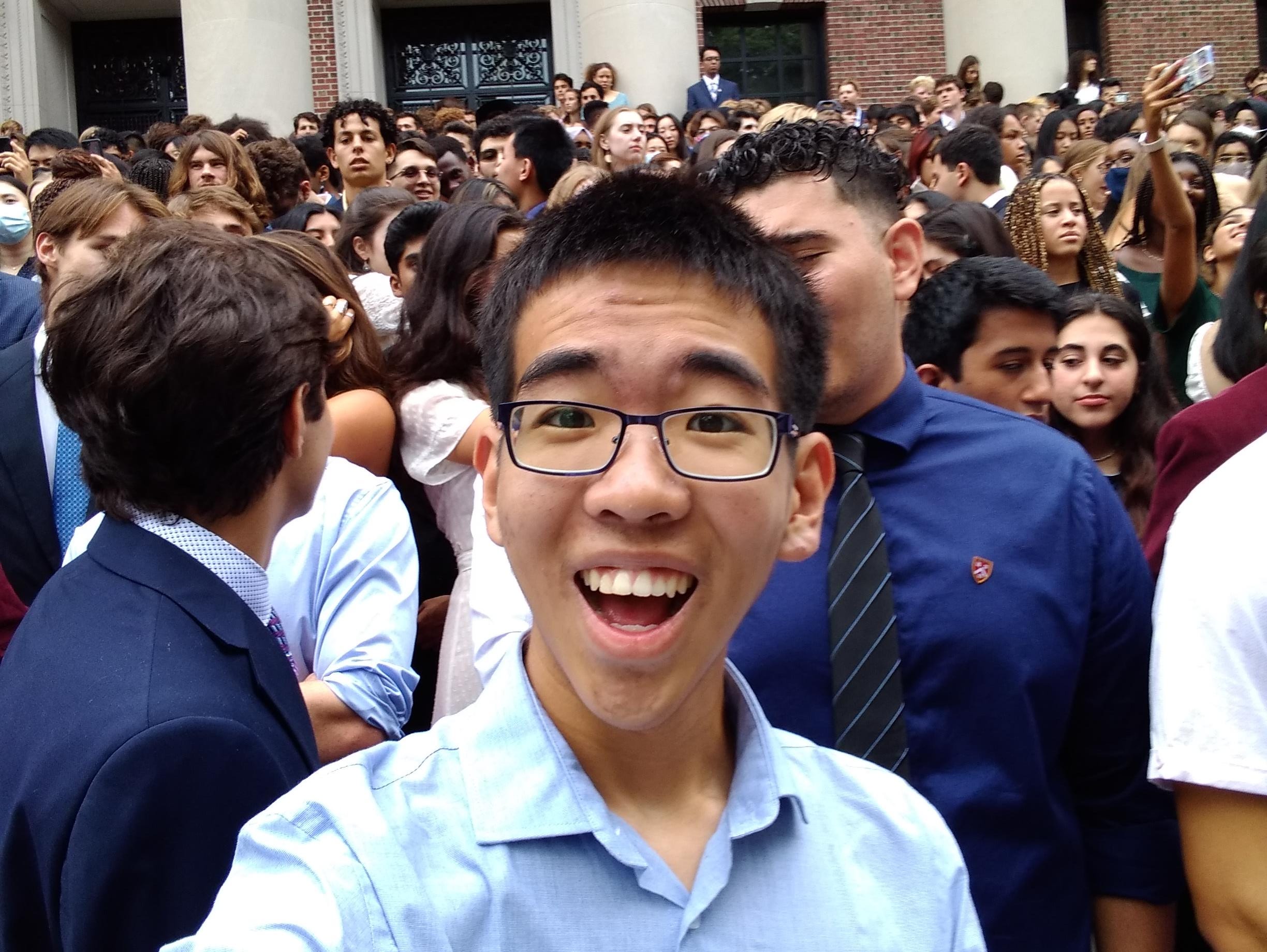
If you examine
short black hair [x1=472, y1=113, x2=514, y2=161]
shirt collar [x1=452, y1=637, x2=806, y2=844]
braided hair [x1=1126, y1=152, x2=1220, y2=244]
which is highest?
short black hair [x1=472, y1=113, x2=514, y2=161]

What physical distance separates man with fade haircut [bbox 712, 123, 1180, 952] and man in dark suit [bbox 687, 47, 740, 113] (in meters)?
13.4

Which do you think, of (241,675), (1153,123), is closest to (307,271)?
(241,675)

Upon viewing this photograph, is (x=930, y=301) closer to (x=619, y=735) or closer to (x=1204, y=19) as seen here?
(x=619, y=735)

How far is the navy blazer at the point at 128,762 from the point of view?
1613 mm

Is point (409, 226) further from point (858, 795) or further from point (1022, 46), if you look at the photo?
point (1022, 46)

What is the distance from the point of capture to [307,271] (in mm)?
2961

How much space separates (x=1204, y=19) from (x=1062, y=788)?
20279mm

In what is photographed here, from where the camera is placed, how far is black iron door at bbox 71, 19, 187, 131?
19219 mm

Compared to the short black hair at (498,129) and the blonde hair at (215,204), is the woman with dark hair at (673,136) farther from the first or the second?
the blonde hair at (215,204)

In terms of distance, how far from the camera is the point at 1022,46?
56.2ft

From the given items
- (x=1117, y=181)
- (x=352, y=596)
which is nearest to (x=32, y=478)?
(x=352, y=596)

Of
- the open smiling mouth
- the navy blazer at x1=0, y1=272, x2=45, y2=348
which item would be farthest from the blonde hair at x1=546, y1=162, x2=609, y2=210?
the open smiling mouth

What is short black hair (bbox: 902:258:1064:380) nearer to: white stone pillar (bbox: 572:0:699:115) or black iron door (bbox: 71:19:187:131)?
white stone pillar (bbox: 572:0:699:115)

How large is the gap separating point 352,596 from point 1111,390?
2389 millimetres
